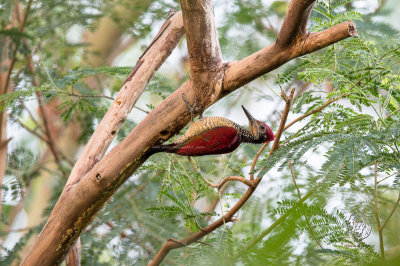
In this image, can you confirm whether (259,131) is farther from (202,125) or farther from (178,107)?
(178,107)

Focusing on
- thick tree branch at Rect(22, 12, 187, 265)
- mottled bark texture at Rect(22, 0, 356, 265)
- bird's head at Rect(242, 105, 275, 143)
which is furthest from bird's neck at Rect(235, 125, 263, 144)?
thick tree branch at Rect(22, 12, 187, 265)

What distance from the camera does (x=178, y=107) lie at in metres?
1.53

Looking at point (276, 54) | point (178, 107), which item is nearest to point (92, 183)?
point (178, 107)

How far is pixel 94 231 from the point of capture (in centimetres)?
275

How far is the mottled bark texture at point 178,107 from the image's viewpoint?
4.42 feet

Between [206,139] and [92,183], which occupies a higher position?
[206,139]

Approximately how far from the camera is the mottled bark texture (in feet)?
4.42

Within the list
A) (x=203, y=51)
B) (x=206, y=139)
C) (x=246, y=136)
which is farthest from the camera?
(x=246, y=136)

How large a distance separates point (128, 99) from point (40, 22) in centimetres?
196

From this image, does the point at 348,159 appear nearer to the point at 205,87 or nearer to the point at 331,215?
the point at 331,215

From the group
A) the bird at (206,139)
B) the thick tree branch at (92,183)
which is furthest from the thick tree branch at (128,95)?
the bird at (206,139)

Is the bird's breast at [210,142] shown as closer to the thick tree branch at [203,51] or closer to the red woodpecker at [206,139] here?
the red woodpecker at [206,139]

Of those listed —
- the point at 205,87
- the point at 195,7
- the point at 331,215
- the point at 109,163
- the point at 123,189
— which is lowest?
the point at 331,215

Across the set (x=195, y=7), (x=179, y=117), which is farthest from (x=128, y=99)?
(x=195, y=7)
